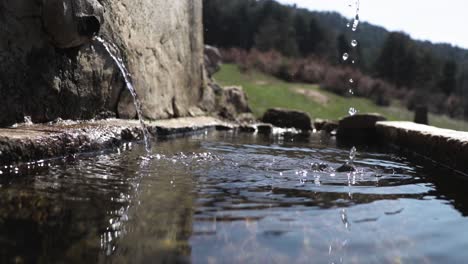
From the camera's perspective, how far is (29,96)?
490cm

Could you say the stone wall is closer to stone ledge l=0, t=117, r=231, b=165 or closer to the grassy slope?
stone ledge l=0, t=117, r=231, b=165

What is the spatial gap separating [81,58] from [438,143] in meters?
4.36

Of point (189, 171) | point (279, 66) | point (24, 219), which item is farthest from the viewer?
point (279, 66)

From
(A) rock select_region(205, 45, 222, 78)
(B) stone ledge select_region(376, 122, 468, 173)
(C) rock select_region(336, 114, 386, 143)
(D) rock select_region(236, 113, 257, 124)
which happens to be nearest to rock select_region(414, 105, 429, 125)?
(C) rock select_region(336, 114, 386, 143)

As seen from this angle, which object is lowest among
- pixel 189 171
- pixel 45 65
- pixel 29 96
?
pixel 189 171

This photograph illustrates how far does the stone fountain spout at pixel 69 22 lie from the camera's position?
5074mm

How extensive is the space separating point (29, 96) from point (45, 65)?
429mm

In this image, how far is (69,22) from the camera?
519 cm

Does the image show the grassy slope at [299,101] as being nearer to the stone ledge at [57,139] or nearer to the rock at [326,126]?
the rock at [326,126]

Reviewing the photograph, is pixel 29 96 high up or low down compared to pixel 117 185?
up

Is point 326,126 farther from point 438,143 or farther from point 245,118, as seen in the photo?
point 438,143

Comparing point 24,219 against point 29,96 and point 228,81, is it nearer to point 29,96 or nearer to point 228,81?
point 29,96

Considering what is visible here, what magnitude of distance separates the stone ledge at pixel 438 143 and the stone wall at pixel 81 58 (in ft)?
13.4

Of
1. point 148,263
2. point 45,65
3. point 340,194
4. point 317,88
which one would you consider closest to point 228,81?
point 317,88
